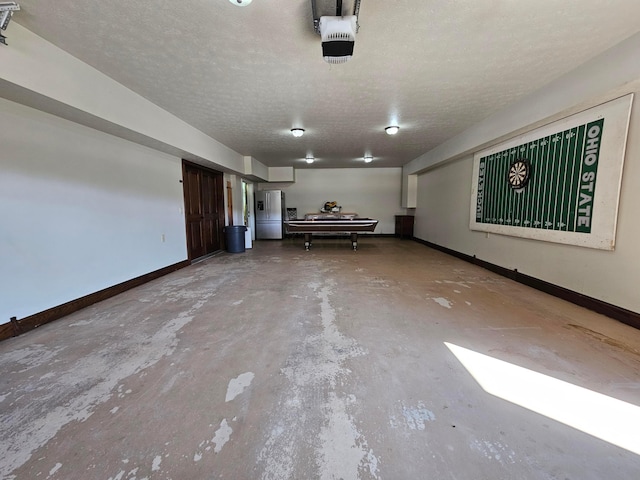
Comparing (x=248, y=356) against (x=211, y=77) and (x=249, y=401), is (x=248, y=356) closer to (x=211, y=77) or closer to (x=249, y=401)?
(x=249, y=401)

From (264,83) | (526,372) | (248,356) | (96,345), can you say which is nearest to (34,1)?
(264,83)

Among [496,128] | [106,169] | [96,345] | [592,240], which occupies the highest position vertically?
[496,128]

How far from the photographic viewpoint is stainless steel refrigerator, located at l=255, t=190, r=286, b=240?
8773 mm

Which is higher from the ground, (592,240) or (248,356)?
(592,240)

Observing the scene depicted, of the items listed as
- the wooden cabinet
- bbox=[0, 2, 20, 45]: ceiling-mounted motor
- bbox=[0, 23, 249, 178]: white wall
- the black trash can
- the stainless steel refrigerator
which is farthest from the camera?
the wooden cabinet

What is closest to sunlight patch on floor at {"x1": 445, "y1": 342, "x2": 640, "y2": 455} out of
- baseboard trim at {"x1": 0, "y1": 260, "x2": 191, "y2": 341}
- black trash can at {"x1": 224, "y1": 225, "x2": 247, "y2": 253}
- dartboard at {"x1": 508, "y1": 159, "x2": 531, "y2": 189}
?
dartboard at {"x1": 508, "y1": 159, "x2": 531, "y2": 189}

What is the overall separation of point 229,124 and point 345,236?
6.21 metres

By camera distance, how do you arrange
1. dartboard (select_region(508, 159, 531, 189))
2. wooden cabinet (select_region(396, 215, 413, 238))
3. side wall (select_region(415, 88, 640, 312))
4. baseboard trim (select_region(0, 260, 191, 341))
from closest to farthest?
baseboard trim (select_region(0, 260, 191, 341))
side wall (select_region(415, 88, 640, 312))
dartboard (select_region(508, 159, 531, 189))
wooden cabinet (select_region(396, 215, 413, 238))

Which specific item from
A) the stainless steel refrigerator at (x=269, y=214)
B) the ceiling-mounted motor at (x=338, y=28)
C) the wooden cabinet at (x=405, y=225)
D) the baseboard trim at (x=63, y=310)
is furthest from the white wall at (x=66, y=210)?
the wooden cabinet at (x=405, y=225)

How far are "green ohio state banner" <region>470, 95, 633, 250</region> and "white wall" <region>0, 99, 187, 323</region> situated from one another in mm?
5854

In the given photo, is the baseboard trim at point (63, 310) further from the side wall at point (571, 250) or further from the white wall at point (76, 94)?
the side wall at point (571, 250)

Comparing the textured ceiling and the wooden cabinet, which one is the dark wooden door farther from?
the wooden cabinet

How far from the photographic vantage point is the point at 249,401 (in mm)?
1591

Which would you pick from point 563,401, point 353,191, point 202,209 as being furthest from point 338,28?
point 353,191
